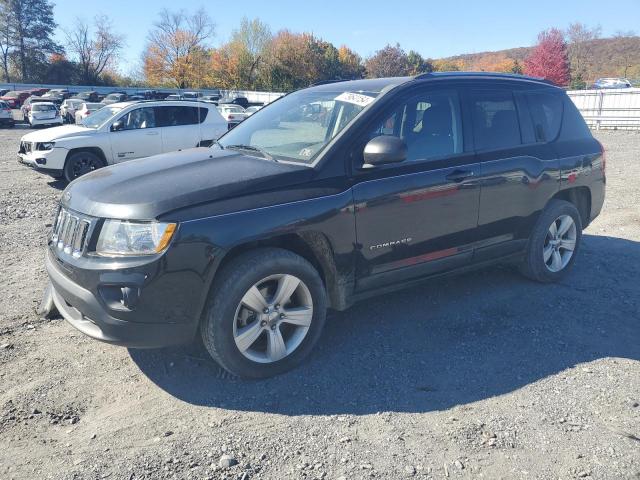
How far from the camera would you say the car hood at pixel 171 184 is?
3.17 metres

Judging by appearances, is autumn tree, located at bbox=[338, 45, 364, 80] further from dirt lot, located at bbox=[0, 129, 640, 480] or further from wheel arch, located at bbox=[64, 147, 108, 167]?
dirt lot, located at bbox=[0, 129, 640, 480]

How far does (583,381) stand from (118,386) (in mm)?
3062

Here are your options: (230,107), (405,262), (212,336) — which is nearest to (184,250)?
(212,336)

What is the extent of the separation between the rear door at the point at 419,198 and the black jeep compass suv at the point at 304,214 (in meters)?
0.01

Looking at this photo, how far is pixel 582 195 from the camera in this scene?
5.54m

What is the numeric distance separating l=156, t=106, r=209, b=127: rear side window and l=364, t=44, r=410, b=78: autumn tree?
70835mm

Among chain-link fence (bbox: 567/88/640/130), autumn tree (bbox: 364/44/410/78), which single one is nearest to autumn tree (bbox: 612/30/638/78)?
autumn tree (bbox: 364/44/410/78)

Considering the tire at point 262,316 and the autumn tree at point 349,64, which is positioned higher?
the autumn tree at point 349,64

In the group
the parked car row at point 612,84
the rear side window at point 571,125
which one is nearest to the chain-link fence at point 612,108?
the rear side window at point 571,125

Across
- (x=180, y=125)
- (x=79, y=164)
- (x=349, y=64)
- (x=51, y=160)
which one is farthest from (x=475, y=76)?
(x=349, y=64)

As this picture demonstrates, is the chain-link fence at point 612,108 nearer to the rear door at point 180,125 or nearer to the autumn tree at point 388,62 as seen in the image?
the rear door at point 180,125

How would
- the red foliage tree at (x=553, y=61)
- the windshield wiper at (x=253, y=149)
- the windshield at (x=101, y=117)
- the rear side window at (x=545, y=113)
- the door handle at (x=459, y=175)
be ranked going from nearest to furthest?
the windshield wiper at (x=253, y=149), the door handle at (x=459, y=175), the rear side window at (x=545, y=113), the windshield at (x=101, y=117), the red foliage tree at (x=553, y=61)

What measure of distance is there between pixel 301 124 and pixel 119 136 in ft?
26.7

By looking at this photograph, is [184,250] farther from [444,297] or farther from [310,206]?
[444,297]
